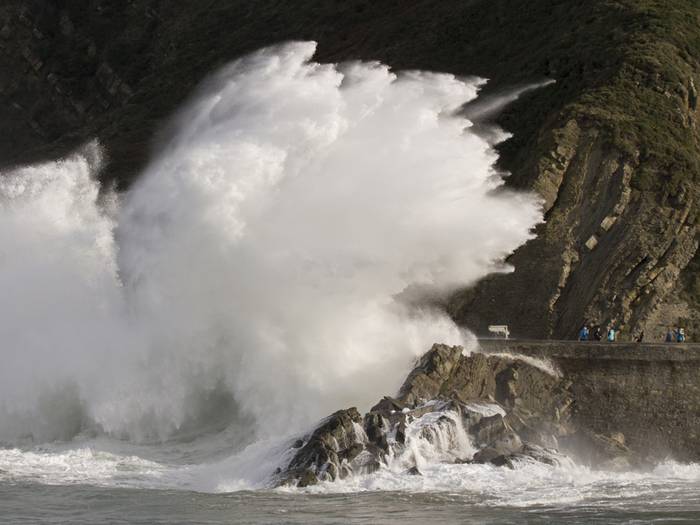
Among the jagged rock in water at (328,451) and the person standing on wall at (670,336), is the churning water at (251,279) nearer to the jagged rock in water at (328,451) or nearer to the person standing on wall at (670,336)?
the jagged rock in water at (328,451)

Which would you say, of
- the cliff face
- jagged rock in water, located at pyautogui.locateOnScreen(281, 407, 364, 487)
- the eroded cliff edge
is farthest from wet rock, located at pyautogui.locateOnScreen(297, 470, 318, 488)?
the cliff face

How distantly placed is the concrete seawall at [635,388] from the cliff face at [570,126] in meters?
4.29

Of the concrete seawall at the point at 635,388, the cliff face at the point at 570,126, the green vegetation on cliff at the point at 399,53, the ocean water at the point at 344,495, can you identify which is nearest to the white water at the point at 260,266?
the cliff face at the point at 570,126

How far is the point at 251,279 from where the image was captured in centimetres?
3581

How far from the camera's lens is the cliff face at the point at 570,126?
131 ft

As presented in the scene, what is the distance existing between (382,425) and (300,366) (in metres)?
4.10

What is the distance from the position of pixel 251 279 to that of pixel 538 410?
704 centimetres

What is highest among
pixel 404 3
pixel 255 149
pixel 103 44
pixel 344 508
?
pixel 103 44

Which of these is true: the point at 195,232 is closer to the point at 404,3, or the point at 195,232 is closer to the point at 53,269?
the point at 53,269

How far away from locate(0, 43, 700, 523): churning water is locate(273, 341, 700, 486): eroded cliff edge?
0.53m

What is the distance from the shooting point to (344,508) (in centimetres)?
2689

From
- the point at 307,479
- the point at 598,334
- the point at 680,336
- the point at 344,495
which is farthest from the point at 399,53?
the point at 344,495

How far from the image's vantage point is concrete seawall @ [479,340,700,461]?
34.3 m

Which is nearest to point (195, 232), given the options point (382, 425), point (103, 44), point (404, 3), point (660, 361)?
point (382, 425)
